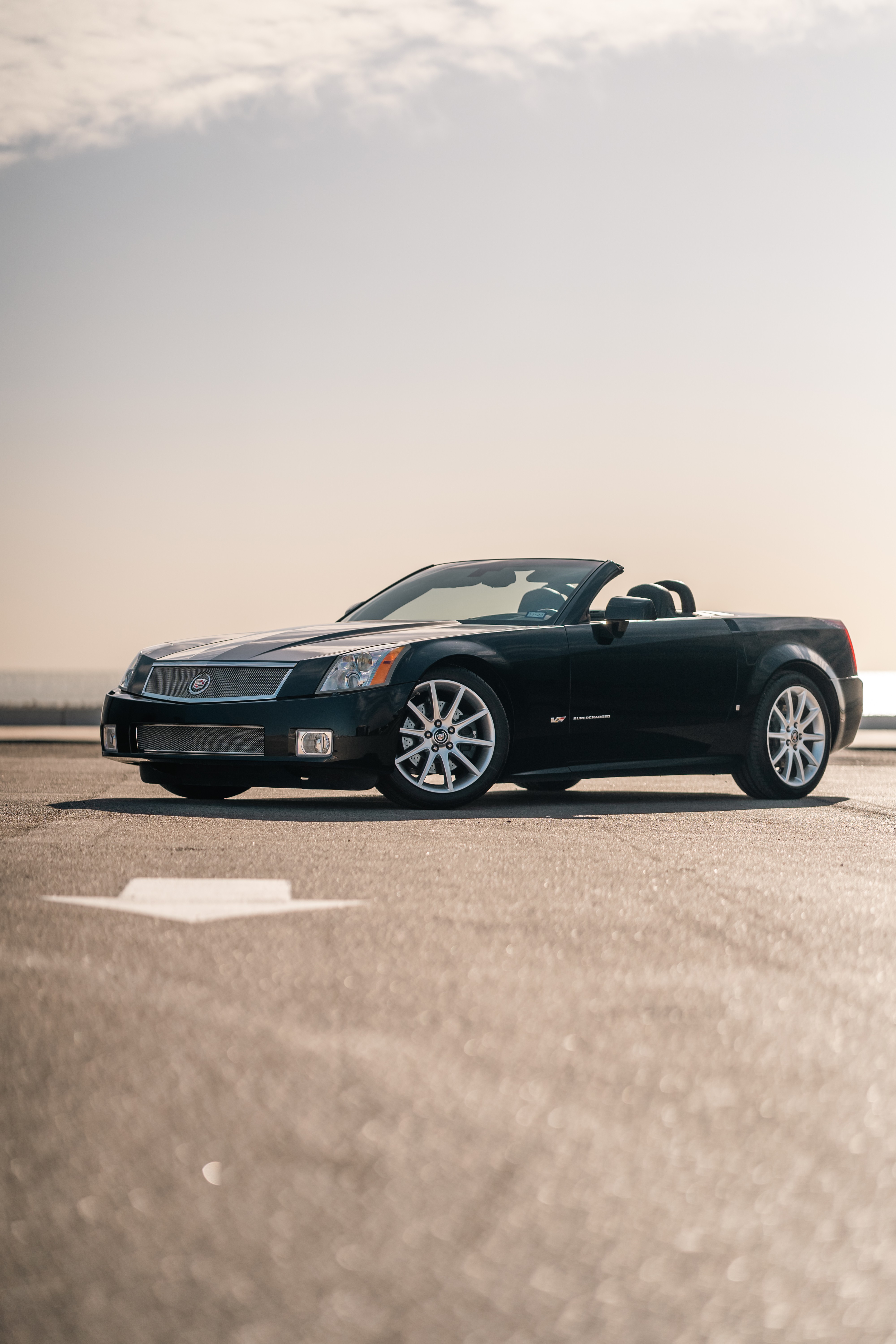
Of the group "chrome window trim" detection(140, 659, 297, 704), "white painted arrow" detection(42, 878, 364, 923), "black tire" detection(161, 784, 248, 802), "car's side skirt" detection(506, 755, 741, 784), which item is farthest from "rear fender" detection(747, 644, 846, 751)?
"white painted arrow" detection(42, 878, 364, 923)

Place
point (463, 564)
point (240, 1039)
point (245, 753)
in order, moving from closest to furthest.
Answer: point (240, 1039) < point (245, 753) < point (463, 564)

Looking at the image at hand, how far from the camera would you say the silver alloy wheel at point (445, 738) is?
868 cm

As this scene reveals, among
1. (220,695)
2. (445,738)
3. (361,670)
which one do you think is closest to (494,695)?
(445,738)

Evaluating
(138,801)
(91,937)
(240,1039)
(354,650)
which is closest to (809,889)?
(91,937)

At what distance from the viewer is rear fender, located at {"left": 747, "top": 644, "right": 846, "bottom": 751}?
10.1 m

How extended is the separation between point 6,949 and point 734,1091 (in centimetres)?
210

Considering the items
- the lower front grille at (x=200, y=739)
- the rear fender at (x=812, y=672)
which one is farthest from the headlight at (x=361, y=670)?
the rear fender at (x=812, y=672)

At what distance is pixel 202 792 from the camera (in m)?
9.73

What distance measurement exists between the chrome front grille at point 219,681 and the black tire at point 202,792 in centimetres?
67

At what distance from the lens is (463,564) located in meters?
10.5

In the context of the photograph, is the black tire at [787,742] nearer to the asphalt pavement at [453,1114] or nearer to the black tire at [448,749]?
the black tire at [448,749]

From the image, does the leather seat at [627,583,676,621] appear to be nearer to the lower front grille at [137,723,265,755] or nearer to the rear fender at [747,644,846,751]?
the rear fender at [747,644,846,751]

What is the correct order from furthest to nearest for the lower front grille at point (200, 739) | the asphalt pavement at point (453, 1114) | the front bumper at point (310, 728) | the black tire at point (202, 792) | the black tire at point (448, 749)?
the black tire at point (202, 792), the black tire at point (448, 749), the lower front grille at point (200, 739), the front bumper at point (310, 728), the asphalt pavement at point (453, 1114)

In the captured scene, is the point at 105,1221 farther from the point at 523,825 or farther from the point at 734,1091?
the point at 523,825
